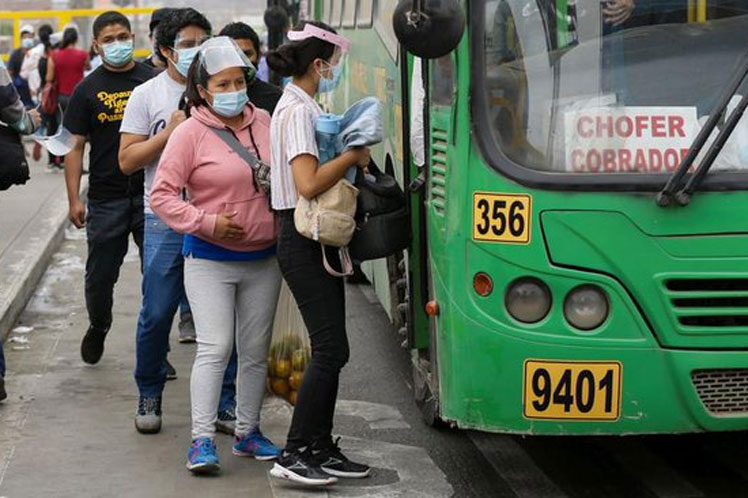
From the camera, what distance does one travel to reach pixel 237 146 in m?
→ 6.53

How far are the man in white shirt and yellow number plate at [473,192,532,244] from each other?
6.38 feet

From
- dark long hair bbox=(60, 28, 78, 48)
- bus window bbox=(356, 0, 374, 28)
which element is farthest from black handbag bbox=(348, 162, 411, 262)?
dark long hair bbox=(60, 28, 78, 48)

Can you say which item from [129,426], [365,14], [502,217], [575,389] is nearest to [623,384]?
[575,389]

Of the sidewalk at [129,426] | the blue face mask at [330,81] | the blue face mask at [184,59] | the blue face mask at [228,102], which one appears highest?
the blue face mask at [184,59]

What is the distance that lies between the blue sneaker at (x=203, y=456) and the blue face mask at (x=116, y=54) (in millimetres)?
2462

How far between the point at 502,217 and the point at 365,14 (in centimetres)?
432

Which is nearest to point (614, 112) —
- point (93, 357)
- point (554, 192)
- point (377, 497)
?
point (554, 192)

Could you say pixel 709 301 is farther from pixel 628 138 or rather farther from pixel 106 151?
pixel 106 151

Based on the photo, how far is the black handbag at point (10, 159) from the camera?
7.68 meters

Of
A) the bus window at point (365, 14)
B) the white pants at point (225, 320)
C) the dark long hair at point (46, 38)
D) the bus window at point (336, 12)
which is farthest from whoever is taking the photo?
the dark long hair at point (46, 38)

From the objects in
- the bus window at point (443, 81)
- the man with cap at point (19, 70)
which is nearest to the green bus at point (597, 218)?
the bus window at point (443, 81)

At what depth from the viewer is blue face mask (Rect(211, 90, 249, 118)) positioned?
6.45m

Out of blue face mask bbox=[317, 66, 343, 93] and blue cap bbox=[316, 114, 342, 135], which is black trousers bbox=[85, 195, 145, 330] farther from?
blue cap bbox=[316, 114, 342, 135]

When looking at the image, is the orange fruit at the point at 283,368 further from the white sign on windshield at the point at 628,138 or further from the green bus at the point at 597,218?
the white sign on windshield at the point at 628,138
